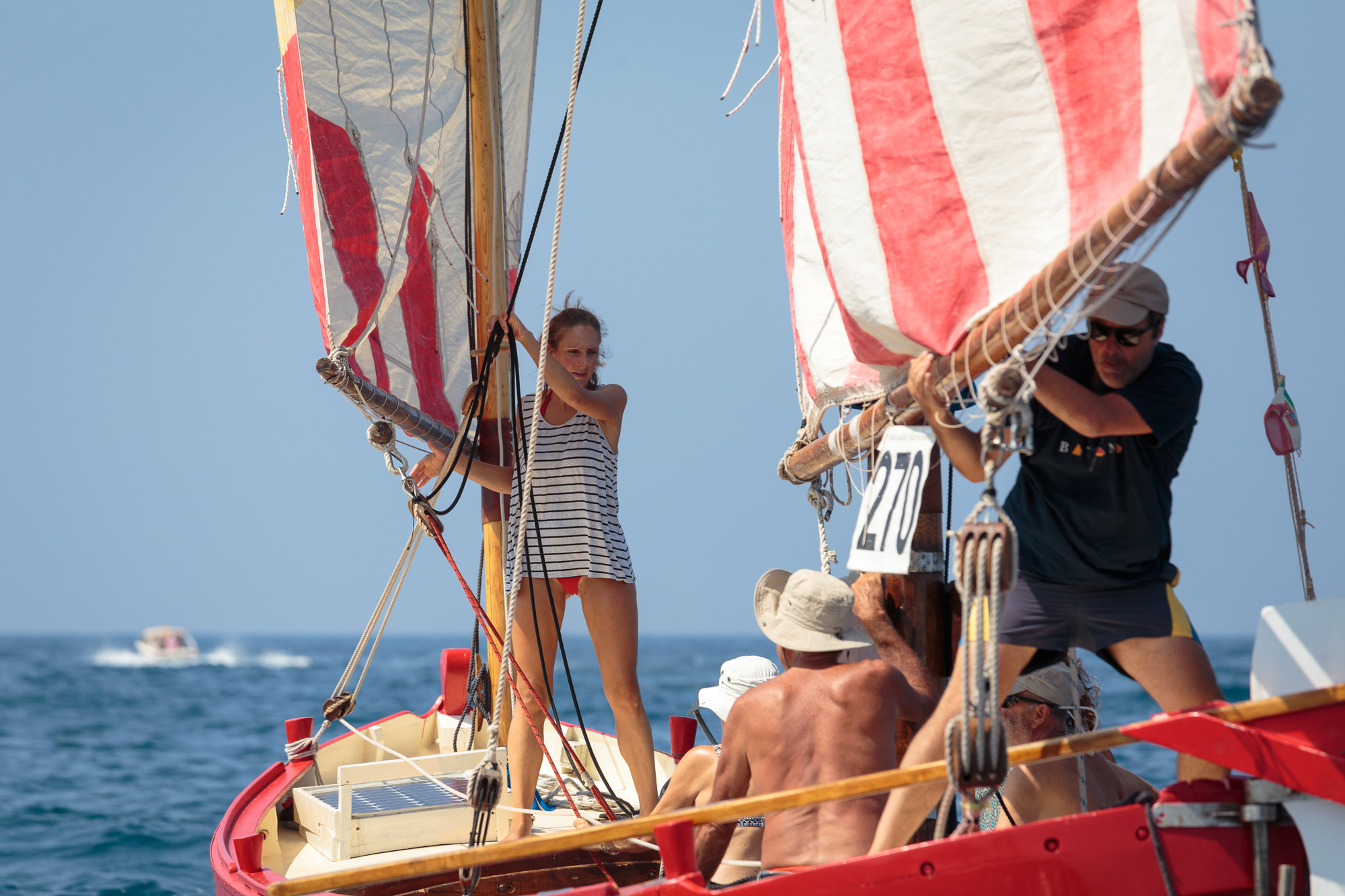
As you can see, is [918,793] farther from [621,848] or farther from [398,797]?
[398,797]

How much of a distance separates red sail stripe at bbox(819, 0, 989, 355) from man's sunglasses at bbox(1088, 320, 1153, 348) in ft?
0.93

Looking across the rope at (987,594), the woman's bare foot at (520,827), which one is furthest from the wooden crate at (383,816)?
the rope at (987,594)

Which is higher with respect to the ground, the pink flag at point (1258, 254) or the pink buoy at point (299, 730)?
the pink flag at point (1258, 254)

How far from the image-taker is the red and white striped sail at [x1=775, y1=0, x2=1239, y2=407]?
2336mm

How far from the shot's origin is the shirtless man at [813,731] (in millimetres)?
3016

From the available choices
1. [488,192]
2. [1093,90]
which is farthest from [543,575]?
[1093,90]

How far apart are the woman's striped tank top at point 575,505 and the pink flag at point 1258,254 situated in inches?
97.5

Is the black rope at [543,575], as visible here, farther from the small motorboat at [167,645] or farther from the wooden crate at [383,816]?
the small motorboat at [167,645]

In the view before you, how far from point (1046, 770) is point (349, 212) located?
4052mm

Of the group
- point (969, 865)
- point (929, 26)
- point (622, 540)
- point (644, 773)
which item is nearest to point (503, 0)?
point (622, 540)

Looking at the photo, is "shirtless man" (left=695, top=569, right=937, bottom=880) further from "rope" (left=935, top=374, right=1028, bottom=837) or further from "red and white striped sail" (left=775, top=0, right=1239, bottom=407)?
"red and white striped sail" (left=775, top=0, right=1239, bottom=407)

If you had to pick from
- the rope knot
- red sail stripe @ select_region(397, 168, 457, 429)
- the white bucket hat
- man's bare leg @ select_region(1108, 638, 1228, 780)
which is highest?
red sail stripe @ select_region(397, 168, 457, 429)

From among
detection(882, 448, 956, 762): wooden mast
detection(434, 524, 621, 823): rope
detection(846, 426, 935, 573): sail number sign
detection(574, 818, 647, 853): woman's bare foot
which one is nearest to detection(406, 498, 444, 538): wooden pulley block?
detection(434, 524, 621, 823): rope

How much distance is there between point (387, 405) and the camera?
17.5 feet
